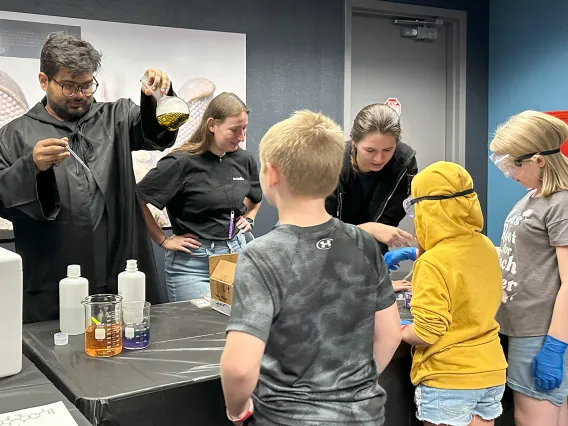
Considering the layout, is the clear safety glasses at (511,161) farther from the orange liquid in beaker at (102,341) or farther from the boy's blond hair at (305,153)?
the orange liquid in beaker at (102,341)

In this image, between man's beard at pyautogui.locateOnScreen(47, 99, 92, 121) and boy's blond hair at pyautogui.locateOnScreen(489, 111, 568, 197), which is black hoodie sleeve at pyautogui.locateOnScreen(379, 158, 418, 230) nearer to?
boy's blond hair at pyautogui.locateOnScreen(489, 111, 568, 197)

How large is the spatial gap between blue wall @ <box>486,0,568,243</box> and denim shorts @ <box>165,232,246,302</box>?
2655 mm

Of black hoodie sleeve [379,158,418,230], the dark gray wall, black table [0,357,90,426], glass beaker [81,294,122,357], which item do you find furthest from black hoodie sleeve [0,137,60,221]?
the dark gray wall

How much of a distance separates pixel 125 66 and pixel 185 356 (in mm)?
2151

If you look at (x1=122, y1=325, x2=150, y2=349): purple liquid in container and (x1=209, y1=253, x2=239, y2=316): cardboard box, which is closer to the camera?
(x1=122, y1=325, x2=150, y2=349): purple liquid in container

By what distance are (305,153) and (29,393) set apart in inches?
29.6

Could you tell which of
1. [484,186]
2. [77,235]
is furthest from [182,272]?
[484,186]

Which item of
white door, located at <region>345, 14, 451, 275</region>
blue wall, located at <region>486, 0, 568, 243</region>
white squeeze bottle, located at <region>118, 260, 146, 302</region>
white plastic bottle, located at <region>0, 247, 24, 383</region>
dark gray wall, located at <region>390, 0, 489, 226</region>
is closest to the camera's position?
white plastic bottle, located at <region>0, 247, 24, 383</region>

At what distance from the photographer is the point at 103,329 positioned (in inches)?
56.9

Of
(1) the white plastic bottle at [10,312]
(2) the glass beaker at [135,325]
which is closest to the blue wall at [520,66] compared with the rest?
Answer: (2) the glass beaker at [135,325]

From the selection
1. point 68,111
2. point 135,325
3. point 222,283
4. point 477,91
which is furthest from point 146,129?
point 477,91

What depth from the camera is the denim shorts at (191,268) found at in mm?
2430

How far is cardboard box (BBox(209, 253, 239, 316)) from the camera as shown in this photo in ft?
6.12

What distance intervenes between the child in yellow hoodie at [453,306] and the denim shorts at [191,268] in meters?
1.06
